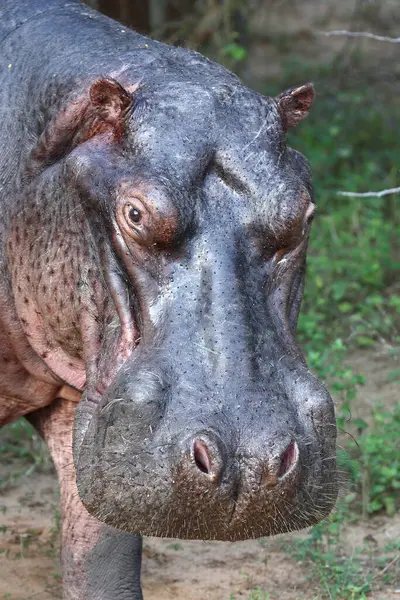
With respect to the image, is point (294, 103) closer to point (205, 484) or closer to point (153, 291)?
point (153, 291)

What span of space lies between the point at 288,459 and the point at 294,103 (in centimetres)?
115

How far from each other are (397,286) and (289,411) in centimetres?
432

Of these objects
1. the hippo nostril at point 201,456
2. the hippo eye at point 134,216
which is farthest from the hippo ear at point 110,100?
the hippo nostril at point 201,456

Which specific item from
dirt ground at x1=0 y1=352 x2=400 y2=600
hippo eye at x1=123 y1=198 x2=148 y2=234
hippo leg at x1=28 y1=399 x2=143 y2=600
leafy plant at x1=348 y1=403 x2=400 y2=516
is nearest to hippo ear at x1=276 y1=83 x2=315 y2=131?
hippo eye at x1=123 y1=198 x2=148 y2=234

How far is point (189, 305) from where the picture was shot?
3.12m

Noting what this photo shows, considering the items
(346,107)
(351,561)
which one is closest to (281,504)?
(351,561)

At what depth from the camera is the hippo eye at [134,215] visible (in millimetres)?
3273

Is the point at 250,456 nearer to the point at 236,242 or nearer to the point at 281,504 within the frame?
the point at 281,504

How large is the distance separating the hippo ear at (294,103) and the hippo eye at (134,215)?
22.0 inches

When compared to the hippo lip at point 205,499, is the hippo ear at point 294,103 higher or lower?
higher

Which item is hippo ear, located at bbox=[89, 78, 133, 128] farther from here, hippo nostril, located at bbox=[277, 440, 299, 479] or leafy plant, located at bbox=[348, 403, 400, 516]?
leafy plant, located at bbox=[348, 403, 400, 516]

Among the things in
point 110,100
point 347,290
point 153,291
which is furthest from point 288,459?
point 347,290

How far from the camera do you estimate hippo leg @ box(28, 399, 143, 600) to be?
13.2 feet

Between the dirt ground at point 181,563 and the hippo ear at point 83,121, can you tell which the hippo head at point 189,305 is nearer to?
the hippo ear at point 83,121
